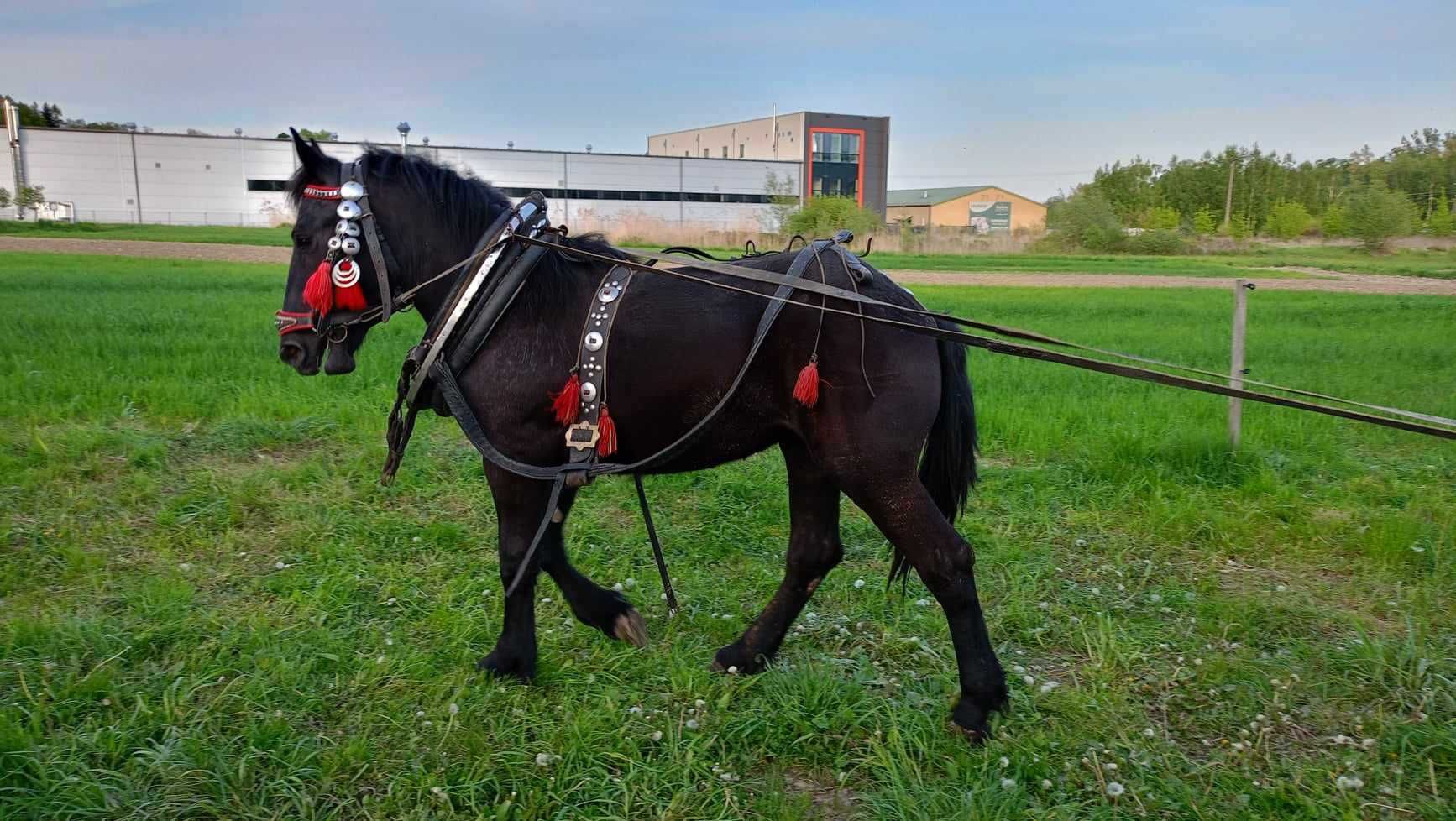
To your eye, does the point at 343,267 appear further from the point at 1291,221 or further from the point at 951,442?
the point at 1291,221

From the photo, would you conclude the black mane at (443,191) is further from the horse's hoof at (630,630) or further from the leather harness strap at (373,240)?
the horse's hoof at (630,630)

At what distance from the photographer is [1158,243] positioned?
50.0 m

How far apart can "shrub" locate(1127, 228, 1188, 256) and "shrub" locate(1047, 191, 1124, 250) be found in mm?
861

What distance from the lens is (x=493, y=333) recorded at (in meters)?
3.58

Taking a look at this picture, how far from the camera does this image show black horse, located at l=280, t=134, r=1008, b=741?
3.39m

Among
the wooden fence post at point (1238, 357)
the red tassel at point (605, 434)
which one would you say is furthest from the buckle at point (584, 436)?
the wooden fence post at point (1238, 357)

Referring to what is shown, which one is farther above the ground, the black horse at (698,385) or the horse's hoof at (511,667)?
the black horse at (698,385)

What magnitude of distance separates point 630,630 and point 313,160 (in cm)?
227

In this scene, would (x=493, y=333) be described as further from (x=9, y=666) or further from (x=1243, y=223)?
(x=1243, y=223)

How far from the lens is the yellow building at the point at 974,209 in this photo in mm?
85875

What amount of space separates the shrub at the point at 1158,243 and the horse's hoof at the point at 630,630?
51496 millimetres

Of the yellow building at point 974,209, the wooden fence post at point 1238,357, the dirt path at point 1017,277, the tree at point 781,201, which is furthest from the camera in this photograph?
the yellow building at point 974,209

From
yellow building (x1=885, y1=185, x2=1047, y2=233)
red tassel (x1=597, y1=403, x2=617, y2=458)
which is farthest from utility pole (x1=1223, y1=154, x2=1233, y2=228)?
red tassel (x1=597, y1=403, x2=617, y2=458)

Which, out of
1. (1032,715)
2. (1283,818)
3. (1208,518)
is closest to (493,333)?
(1032,715)
